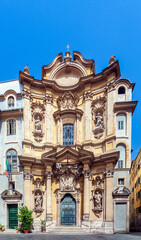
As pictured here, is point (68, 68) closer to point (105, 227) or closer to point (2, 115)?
point (2, 115)

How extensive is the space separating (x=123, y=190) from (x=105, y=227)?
395 centimetres

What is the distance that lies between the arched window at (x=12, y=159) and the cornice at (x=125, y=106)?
1265cm

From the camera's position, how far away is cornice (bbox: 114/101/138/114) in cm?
2237

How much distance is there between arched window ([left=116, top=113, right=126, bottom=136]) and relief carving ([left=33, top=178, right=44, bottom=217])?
10.4m

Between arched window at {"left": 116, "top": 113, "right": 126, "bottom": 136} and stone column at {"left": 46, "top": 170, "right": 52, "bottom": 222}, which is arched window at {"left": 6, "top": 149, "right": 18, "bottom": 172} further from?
arched window at {"left": 116, "top": 113, "right": 126, "bottom": 136}

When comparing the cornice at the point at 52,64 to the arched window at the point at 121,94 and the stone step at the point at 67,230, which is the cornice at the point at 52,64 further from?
the stone step at the point at 67,230

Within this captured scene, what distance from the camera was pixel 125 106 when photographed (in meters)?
22.6

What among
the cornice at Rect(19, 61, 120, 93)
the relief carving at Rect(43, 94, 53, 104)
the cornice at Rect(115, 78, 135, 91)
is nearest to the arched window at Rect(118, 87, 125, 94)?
the cornice at Rect(115, 78, 135, 91)

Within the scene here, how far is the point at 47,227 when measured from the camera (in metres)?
21.0

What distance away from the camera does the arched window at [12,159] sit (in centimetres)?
2297

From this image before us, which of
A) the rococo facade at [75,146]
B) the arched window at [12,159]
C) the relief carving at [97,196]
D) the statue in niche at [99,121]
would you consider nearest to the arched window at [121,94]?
the rococo facade at [75,146]

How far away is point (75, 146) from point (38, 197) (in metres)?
6.94

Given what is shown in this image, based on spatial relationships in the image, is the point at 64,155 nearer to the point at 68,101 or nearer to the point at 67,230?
the point at 68,101

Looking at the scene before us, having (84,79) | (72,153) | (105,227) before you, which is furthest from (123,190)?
(84,79)
